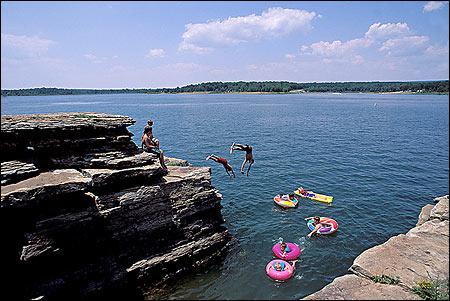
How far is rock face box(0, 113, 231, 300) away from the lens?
14305mm

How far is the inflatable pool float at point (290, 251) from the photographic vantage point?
19.7 meters

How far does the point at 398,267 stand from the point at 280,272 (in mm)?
6070

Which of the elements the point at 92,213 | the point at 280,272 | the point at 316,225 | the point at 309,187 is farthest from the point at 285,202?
the point at 92,213

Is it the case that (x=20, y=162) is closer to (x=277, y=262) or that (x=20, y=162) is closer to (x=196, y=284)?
(x=196, y=284)

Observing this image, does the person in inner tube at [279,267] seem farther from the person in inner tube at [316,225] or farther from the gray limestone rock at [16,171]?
the gray limestone rock at [16,171]

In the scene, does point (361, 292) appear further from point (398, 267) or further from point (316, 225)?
point (316, 225)

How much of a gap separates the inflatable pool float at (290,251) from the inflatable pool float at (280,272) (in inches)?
35.4

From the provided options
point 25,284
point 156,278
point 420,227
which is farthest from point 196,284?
point 420,227

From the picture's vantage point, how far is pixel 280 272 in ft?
59.3

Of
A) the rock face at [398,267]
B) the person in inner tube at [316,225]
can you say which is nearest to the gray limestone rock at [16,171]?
the rock face at [398,267]

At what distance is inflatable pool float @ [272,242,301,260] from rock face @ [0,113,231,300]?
3.66 meters

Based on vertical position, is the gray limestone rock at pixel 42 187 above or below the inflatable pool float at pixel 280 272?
above

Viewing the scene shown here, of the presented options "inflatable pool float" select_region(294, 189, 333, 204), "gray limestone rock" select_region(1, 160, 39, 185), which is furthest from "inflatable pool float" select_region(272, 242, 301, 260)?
"gray limestone rock" select_region(1, 160, 39, 185)

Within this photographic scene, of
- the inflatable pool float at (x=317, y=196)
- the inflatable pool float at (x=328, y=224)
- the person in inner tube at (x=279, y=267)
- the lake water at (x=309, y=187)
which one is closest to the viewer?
the person in inner tube at (x=279, y=267)
